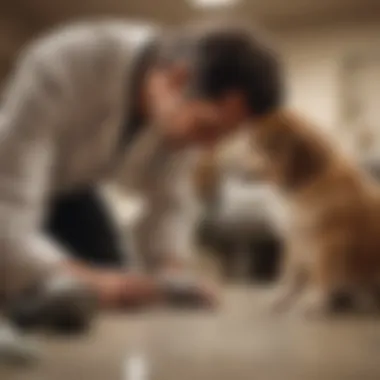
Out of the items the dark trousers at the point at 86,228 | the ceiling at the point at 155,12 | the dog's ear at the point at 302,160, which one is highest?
the ceiling at the point at 155,12

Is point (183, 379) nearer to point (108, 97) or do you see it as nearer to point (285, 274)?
point (285, 274)

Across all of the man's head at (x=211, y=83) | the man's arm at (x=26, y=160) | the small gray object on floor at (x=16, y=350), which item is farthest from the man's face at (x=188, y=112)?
the small gray object on floor at (x=16, y=350)

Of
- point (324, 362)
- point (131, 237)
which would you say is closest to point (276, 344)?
point (324, 362)

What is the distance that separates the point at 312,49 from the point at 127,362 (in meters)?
0.37

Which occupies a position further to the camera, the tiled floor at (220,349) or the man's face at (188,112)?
the man's face at (188,112)

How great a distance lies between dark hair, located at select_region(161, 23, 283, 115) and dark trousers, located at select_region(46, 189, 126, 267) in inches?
6.5

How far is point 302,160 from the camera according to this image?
771 mm

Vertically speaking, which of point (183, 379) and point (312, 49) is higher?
point (312, 49)

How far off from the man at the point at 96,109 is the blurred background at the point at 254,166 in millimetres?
23

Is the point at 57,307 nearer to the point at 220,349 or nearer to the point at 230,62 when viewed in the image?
the point at 220,349

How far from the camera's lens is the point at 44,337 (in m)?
0.73

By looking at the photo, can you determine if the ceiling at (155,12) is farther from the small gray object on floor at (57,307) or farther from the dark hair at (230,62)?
the small gray object on floor at (57,307)

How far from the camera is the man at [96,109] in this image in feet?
2.53

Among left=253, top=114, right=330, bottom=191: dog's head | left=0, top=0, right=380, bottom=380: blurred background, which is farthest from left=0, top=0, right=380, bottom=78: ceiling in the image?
left=253, top=114, right=330, bottom=191: dog's head
